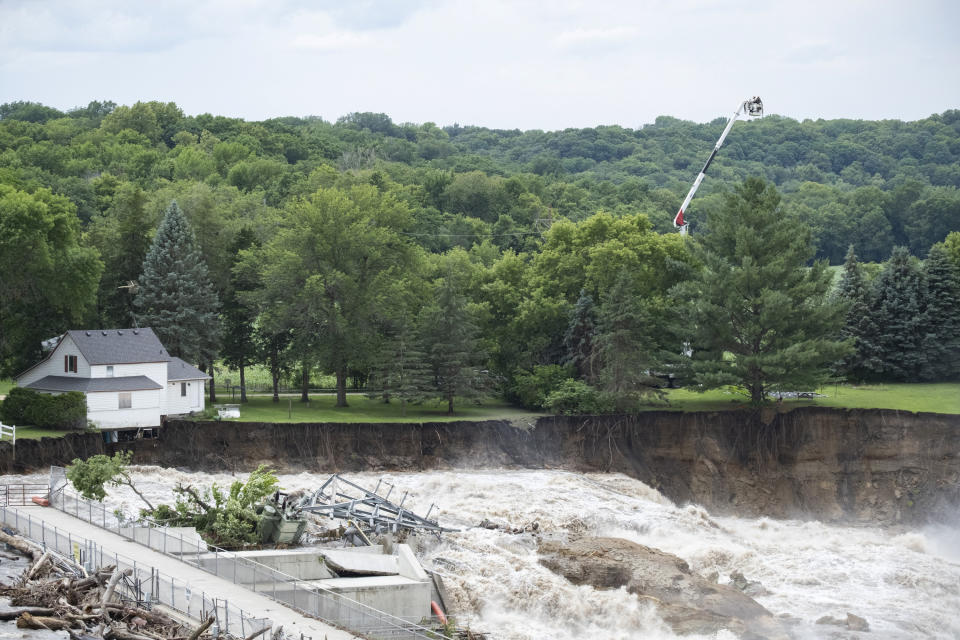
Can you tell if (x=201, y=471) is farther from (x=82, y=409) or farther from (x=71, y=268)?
(x=71, y=268)

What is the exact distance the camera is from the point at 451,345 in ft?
208

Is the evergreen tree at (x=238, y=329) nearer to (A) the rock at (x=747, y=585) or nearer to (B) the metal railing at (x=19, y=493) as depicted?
(B) the metal railing at (x=19, y=493)

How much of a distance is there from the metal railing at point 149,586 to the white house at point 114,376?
19691 mm

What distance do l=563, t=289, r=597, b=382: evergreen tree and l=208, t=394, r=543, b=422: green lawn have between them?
4.10 meters

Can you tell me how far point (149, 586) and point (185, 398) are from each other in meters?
31.1

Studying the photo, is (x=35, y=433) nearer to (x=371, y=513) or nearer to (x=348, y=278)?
(x=371, y=513)

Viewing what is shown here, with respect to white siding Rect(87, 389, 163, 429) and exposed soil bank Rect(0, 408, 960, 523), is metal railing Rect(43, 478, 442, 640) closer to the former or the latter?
white siding Rect(87, 389, 163, 429)

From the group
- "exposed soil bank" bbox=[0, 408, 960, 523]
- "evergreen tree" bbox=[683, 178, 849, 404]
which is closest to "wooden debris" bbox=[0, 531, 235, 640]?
"exposed soil bank" bbox=[0, 408, 960, 523]

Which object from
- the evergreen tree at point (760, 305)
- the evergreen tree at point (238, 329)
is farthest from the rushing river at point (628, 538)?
the evergreen tree at point (238, 329)

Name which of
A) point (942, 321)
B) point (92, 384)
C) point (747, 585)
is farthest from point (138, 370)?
point (942, 321)

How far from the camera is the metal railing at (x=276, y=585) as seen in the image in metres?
26.8

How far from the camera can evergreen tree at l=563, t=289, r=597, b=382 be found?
214 ft

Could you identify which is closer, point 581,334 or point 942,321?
point 581,334

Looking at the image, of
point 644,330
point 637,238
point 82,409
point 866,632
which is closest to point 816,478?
point 644,330
